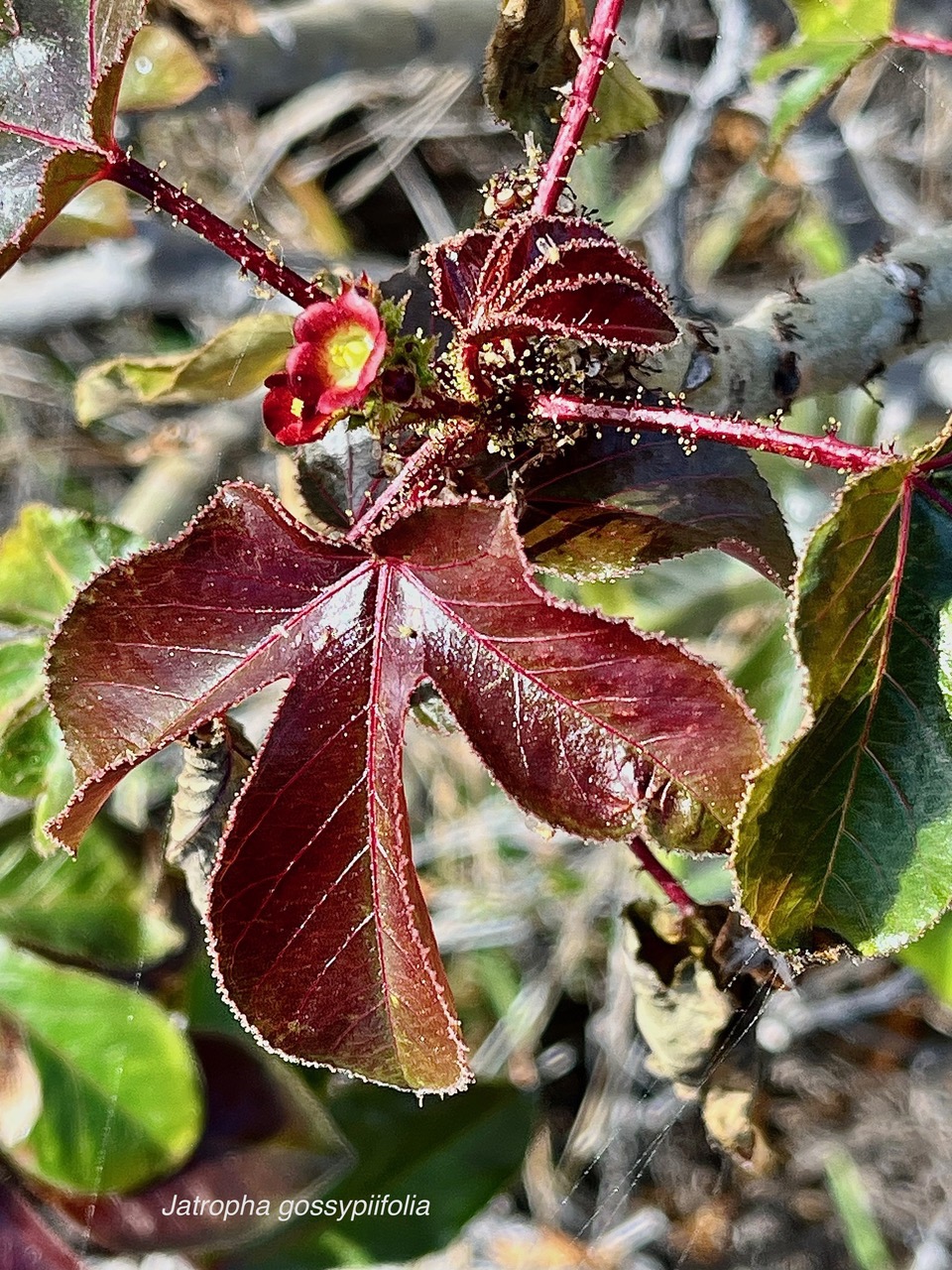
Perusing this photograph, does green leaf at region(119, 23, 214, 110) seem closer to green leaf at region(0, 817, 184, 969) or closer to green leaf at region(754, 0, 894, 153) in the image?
green leaf at region(754, 0, 894, 153)

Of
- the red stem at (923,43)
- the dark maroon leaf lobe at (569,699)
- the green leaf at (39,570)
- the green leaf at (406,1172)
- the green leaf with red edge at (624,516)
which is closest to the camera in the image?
the dark maroon leaf lobe at (569,699)

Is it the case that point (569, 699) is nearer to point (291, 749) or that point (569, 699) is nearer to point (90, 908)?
point (291, 749)

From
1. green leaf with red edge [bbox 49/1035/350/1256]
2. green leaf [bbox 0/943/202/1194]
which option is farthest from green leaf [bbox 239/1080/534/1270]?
green leaf [bbox 0/943/202/1194]

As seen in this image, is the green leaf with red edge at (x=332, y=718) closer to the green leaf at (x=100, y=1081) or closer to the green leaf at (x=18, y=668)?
the green leaf at (x=18, y=668)

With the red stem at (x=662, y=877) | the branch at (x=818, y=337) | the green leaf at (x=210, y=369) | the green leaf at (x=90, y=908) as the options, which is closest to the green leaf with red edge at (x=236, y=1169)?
the green leaf at (x=90, y=908)

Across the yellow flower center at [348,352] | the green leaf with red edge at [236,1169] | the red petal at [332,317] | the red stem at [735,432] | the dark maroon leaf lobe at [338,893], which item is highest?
the red petal at [332,317]

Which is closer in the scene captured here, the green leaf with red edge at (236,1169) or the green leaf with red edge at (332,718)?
the green leaf with red edge at (332,718)
